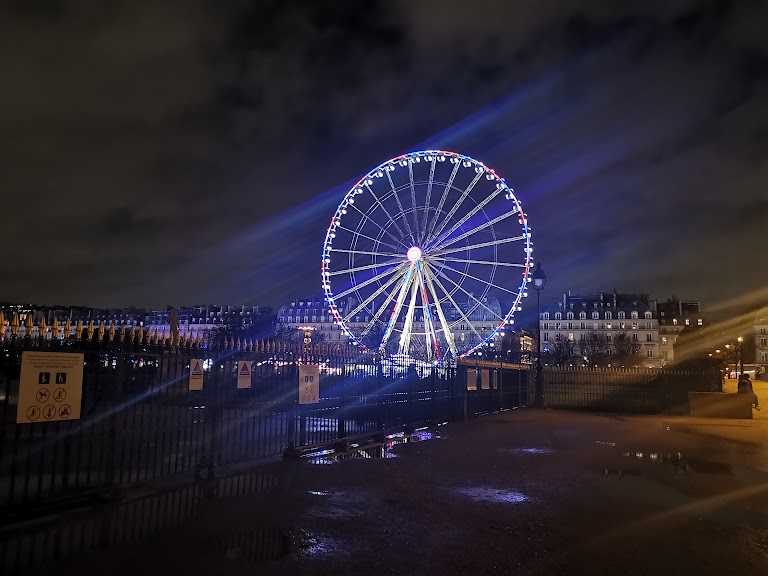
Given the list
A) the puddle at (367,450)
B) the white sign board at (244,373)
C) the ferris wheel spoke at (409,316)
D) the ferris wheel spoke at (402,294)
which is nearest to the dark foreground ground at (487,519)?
the puddle at (367,450)

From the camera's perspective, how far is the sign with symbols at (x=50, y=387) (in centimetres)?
788

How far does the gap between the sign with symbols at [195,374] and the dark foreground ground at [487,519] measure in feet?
7.42

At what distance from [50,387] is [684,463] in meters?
12.6

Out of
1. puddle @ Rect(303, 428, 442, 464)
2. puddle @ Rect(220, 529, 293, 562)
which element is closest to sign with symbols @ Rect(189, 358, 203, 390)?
puddle @ Rect(303, 428, 442, 464)

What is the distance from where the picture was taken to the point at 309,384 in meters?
13.9

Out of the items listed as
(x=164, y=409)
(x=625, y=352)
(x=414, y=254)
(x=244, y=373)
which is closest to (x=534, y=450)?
(x=244, y=373)

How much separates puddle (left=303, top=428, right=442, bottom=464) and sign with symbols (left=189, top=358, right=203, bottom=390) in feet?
10.1

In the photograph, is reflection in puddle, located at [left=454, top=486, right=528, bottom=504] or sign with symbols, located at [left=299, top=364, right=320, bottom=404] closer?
reflection in puddle, located at [left=454, top=486, right=528, bottom=504]

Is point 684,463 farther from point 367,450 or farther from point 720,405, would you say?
point 720,405

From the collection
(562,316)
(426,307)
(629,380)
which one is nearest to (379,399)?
(426,307)

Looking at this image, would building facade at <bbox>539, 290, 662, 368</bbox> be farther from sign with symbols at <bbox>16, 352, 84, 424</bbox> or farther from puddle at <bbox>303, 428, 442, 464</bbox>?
sign with symbols at <bbox>16, 352, 84, 424</bbox>

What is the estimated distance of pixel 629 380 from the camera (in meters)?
33.8

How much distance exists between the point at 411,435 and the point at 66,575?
12.7m

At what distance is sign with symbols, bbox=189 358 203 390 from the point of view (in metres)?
10.8
